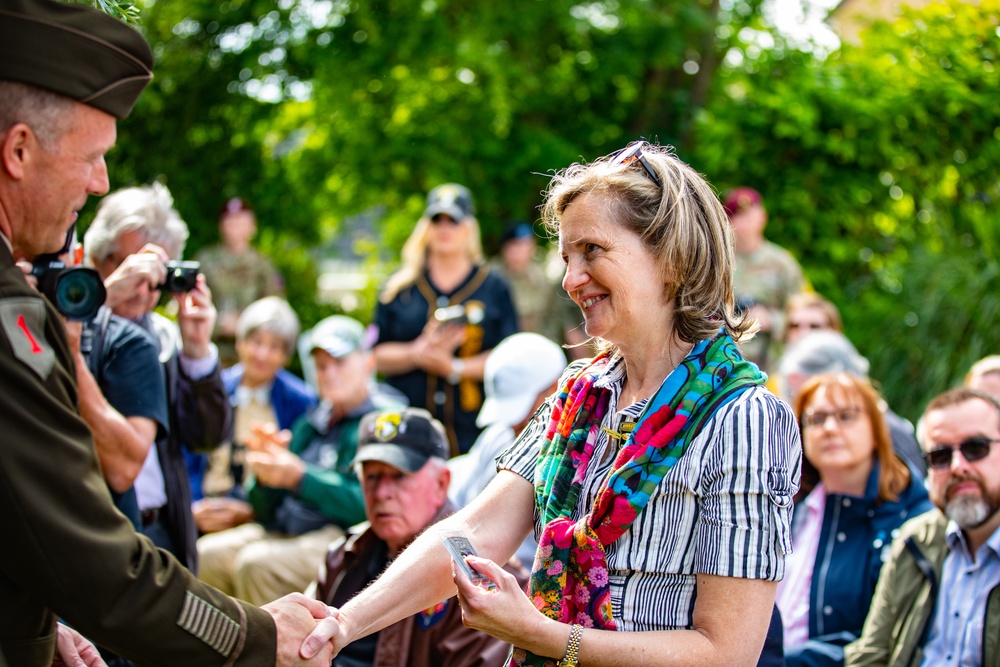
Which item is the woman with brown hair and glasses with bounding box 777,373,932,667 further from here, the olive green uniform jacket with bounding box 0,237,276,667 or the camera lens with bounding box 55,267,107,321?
the camera lens with bounding box 55,267,107,321

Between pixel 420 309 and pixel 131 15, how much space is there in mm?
3848

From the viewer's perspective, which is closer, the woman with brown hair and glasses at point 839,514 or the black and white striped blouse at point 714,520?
the black and white striped blouse at point 714,520

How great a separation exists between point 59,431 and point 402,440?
77.5 inches

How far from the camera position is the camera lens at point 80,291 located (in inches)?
111

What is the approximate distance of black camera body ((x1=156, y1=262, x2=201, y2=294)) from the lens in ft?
11.6

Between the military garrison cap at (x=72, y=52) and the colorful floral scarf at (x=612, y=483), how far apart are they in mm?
1258

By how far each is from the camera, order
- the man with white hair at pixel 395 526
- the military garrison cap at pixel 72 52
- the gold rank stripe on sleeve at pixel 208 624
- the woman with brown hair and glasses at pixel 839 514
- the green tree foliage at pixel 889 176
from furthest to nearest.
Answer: the green tree foliage at pixel 889 176
the woman with brown hair and glasses at pixel 839 514
the man with white hair at pixel 395 526
the gold rank stripe on sleeve at pixel 208 624
the military garrison cap at pixel 72 52

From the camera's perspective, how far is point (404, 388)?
6.49 m

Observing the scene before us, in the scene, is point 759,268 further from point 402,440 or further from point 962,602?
point 402,440

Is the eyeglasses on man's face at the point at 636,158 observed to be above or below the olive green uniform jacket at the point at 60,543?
above

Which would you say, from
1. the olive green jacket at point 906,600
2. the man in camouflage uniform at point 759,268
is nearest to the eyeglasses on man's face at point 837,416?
the olive green jacket at point 906,600

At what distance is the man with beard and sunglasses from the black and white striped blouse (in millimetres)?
1775

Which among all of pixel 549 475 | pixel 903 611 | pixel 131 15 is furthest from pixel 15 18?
pixel 903 611

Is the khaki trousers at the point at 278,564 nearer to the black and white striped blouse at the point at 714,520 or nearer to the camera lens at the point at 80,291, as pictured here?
the camera lens at the point at 80,291
